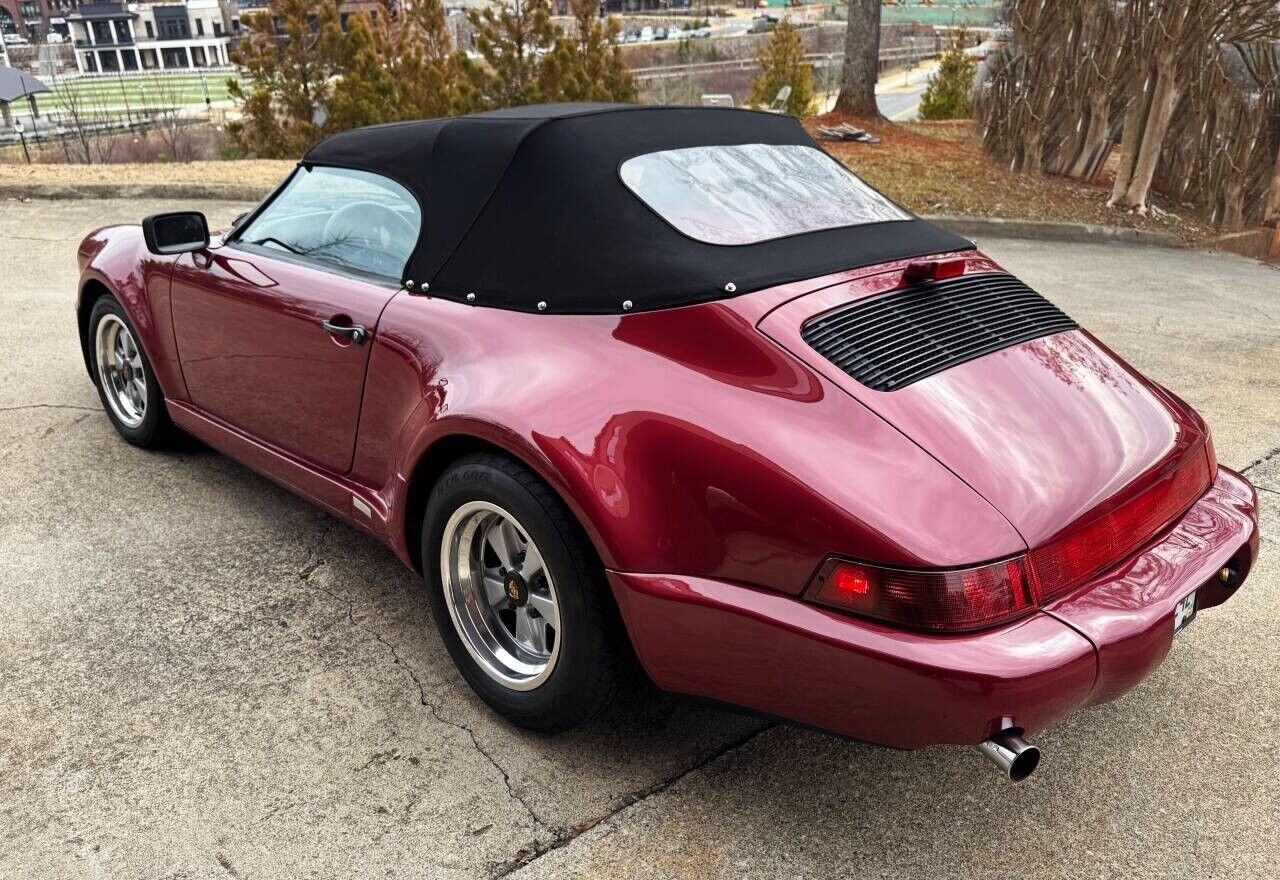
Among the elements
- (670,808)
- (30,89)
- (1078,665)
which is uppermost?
(1078,665)

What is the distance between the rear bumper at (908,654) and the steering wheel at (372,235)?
134 cm

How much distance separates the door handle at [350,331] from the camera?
2852 mm

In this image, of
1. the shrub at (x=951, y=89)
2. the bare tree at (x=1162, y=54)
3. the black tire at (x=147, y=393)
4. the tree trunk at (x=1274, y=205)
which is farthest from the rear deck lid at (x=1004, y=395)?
the shrub at (x=951, y=89)

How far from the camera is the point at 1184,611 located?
2.21 metres

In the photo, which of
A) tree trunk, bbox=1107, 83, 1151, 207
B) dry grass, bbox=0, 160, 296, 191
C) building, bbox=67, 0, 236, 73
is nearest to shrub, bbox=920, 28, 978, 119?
tree trunk, bbox=1107, 83, 1151, 207

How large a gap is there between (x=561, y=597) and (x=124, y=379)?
2975 millimetres

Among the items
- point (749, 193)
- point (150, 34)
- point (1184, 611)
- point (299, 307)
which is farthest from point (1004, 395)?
point (150, 34)

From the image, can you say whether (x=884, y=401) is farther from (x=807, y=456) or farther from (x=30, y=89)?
(x=30, y=89)

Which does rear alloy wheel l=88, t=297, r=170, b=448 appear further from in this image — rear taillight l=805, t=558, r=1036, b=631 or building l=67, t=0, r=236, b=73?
building l=67, t=0, r=236, b=73

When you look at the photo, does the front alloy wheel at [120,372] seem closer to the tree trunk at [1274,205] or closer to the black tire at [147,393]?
the black tire at [147,393]

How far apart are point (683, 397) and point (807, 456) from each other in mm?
328

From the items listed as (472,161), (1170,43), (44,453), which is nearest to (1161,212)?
(1170,43)

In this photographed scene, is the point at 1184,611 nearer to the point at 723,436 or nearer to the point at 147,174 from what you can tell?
the point at 723,436

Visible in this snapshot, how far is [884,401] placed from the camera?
2.13 m
